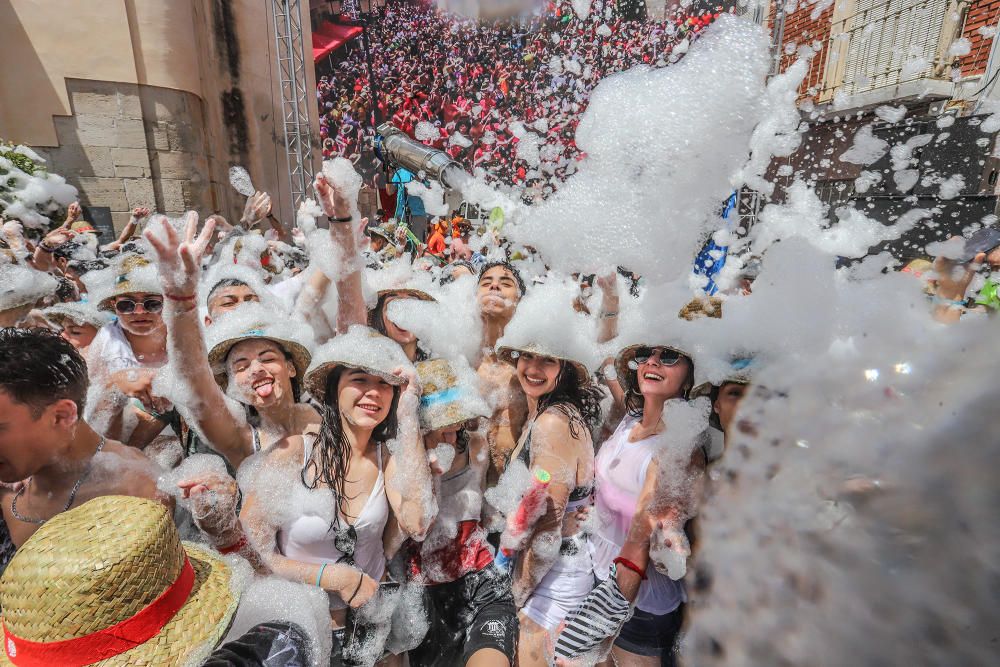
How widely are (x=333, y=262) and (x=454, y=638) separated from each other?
172cm

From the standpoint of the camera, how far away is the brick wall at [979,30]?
5.33m

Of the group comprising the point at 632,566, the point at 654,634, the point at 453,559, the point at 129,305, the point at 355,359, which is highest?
the point at 129,305

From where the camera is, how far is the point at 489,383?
8.61 ft

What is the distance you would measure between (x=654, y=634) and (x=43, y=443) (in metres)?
2.14

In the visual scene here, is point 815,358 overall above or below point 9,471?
above

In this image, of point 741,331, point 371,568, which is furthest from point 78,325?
point 741,331

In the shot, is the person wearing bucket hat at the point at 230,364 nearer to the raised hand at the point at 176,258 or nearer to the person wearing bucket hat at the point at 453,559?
the raised hand at the point at 176,258

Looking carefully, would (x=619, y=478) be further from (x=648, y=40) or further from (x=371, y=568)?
(x=648, y=40)

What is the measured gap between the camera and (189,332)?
1.79 meters

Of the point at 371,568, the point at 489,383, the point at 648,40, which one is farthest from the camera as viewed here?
the point at 648,40

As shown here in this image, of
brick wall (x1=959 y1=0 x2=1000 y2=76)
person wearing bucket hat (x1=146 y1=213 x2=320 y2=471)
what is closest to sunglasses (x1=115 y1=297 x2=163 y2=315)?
person wearing bucket hat (x1=146 y1=213 x2=320 y2=471)

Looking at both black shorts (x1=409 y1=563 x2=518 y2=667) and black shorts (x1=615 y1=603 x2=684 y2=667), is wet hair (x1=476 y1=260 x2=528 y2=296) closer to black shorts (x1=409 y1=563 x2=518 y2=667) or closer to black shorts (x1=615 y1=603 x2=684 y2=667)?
black shorts (x1=409 y1=563 x2=518 y2=667)

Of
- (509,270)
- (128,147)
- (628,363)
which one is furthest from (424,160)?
(128,147)

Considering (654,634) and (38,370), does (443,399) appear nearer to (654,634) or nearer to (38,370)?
(654,634)
